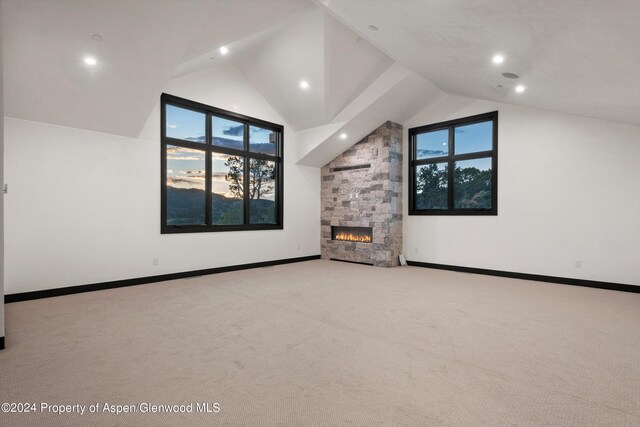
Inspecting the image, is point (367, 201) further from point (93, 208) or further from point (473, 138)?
point (93, 208)

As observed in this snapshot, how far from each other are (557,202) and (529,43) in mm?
3432

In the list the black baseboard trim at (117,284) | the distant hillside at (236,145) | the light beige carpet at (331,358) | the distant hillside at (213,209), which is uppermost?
the distant hillside at (236,145)

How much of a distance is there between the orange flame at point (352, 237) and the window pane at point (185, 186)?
3.42 metres

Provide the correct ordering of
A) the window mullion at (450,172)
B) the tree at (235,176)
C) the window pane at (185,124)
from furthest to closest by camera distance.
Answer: the window mullion at (450,172), the tree at (235,176), the window pane at (185,124)

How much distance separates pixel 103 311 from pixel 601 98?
21.8ft

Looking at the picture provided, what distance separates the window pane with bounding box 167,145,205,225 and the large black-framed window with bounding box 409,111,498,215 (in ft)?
15.0

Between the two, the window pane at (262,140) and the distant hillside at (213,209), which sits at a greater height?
the window pane at (262,140)

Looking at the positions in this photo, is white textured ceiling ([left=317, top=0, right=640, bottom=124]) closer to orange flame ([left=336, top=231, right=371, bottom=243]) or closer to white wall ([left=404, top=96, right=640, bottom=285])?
white wall ([left=404, top=96, right=640, bottom=285])

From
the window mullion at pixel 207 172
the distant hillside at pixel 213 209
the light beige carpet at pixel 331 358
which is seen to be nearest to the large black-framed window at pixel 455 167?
the light beige carpet at pixel 331 358

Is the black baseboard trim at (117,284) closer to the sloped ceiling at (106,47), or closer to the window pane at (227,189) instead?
the window pane at (227,189)

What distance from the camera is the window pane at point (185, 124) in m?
5.93

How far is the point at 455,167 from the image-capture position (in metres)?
6.98

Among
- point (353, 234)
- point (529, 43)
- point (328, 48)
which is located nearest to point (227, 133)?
point (328, 48)

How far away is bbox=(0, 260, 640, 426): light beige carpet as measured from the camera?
1.95 metres
